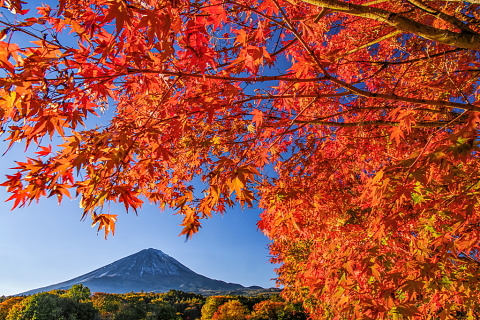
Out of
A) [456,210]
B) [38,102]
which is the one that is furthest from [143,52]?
[456,210]

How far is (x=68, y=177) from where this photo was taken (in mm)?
2436

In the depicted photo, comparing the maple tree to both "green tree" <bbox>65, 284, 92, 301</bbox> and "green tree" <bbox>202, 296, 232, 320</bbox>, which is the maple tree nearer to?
"green tree" <bbox>65, 284, 92, 301</bbox>

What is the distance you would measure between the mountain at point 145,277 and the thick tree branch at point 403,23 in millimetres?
104394

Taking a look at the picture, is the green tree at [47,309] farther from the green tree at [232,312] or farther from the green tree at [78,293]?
the green tree at [232,312]

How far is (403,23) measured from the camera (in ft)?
5.62

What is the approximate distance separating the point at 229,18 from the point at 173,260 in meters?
130

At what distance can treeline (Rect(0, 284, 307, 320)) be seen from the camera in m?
18.0

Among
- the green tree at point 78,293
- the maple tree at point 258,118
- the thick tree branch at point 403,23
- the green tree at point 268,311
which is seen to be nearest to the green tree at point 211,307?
the green tree at point 268,311

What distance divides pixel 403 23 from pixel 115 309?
26.5 meters

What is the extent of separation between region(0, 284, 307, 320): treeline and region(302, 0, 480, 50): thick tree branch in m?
20.2

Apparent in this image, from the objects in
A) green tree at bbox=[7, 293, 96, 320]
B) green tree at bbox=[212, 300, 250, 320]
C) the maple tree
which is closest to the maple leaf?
the maple tree

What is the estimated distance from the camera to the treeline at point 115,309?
18.0m

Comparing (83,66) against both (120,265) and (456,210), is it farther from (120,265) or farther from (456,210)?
(120,265)

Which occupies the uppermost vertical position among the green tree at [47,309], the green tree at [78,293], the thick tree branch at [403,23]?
the thick tree branch at [403,23]
